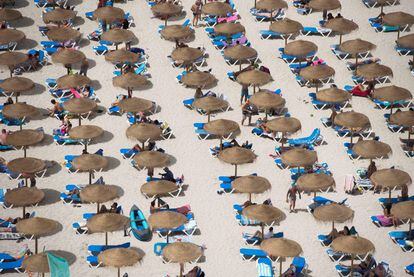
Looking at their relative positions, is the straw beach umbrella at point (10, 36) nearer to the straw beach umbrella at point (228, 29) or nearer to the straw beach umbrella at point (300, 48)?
the straw beach umbrella at point (228, 29)

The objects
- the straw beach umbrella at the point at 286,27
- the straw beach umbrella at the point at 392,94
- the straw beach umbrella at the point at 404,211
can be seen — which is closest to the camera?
the straw beach umbrella at the point at 404,211

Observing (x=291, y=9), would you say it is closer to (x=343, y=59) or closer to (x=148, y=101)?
(x=343, y=59)

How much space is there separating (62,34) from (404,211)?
21.7 m

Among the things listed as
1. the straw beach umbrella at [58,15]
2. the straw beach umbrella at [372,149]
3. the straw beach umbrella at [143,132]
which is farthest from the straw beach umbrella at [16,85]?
the straw beach umbrella at [372,149]

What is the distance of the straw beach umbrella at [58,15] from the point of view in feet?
268

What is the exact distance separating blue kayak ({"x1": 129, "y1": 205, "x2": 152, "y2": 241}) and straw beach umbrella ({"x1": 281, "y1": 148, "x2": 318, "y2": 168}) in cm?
672

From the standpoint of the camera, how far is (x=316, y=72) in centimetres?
7650

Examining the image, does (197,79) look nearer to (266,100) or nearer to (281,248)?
(266,100)

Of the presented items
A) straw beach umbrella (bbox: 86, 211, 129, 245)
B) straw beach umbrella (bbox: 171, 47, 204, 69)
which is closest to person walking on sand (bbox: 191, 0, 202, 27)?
straw beach umbrella (bbox: 171, 47, 204, 69)

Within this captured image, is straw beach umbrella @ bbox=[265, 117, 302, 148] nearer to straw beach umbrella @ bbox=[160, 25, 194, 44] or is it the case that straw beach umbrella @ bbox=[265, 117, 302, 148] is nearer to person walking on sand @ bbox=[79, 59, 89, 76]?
straw beach umbrella @ bbox=[160, 25, 194, 44]

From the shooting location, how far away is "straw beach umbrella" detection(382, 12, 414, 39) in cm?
8050

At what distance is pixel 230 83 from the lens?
77.6 m

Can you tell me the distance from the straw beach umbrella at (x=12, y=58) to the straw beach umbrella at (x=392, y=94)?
16.3m

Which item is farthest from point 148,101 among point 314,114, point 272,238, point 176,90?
point 272,238
